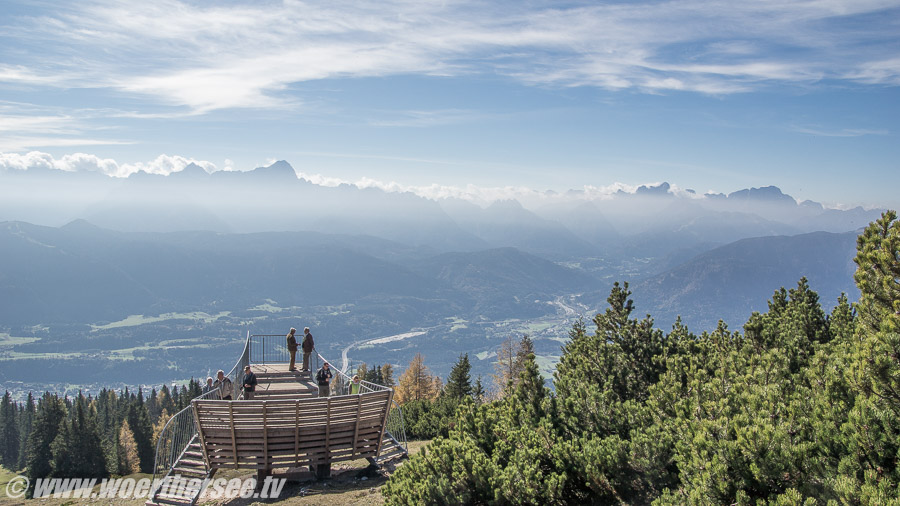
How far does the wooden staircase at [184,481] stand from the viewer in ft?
43.7

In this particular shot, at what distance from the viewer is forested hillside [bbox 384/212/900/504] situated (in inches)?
231

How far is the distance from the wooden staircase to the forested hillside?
6.18 m

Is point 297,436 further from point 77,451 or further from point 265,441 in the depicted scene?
Answer: point 77,451

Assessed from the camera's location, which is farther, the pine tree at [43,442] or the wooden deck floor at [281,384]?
the pine tree at [43,442]

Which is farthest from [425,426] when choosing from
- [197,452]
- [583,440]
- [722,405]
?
[722,405]

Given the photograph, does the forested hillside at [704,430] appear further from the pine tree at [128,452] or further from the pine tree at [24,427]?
the pine tree at [24,427]

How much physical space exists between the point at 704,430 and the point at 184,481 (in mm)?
12706

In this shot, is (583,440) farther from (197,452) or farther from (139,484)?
(139,484)

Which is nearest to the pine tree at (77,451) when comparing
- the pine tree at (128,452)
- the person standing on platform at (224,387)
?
the pine tree at (128,452)

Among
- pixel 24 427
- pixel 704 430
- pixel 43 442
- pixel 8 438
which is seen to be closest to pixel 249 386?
pixel 704 430

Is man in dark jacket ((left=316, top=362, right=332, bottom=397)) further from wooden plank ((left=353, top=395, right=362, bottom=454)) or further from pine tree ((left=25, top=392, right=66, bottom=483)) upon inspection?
pine tree ((left=25, top=392, right=66, bottom=483))

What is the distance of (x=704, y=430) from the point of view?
7.22 m

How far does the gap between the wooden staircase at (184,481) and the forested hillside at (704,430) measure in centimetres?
618

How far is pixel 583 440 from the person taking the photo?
9.40m
